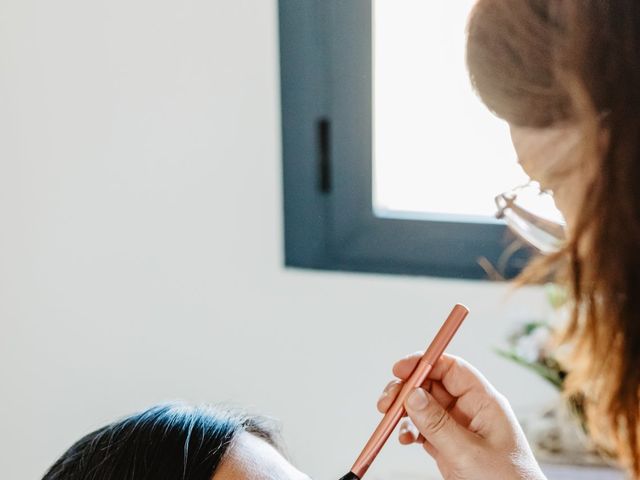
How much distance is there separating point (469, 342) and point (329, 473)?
328mm

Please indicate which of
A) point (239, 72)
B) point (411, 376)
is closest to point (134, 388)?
point (239, 72)

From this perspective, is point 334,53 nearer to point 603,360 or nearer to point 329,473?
point 329,473

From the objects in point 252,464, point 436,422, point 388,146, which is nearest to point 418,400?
point 436,422

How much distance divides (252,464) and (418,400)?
0.17 m

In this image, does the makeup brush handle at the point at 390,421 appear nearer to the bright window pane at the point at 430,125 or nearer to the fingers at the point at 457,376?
the fingers at the point at 457,376

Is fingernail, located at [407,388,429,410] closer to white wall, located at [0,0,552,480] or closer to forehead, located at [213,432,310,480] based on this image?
forehead, located at [213,432,310,480]

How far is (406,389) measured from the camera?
87 cm

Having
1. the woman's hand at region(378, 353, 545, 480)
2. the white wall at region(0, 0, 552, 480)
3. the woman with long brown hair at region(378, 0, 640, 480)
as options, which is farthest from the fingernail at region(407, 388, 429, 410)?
the white wall at region(0, 0, 552, 480)

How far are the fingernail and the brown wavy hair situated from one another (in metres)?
0.14

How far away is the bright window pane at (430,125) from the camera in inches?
64.3


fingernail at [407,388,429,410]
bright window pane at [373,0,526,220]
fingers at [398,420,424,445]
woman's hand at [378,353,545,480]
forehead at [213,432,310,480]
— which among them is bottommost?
forehead at [213,432,310,480]

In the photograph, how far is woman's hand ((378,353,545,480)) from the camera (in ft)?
2.75

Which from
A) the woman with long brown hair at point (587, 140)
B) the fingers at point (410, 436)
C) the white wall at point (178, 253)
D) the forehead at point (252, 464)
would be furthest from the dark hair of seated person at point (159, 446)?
the white wall at point (178, 253)

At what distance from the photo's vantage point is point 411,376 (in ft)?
2.89
